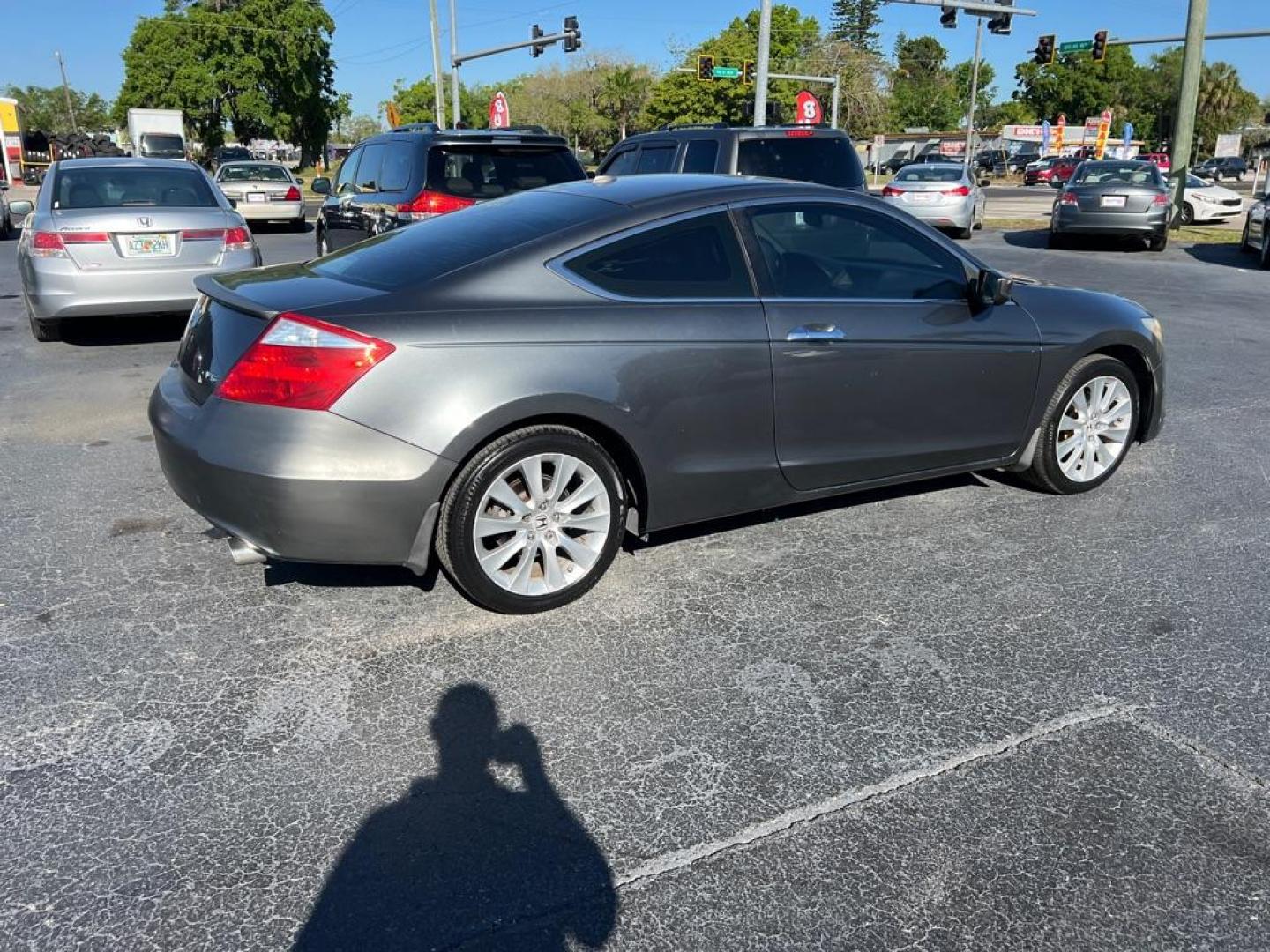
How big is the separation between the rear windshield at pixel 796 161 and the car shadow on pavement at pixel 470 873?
8167 mm

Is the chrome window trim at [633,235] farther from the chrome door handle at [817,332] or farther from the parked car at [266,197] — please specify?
the parked car at [266,197]

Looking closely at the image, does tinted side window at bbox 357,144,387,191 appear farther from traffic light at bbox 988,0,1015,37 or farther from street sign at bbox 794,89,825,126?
traffic light at bbox 988,0,1015,37

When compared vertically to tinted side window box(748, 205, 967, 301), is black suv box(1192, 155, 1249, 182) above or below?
above

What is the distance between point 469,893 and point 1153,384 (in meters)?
4.46

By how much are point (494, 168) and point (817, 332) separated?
5762 millimetres

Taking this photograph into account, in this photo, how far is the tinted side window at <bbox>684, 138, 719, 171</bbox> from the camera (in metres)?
10.1

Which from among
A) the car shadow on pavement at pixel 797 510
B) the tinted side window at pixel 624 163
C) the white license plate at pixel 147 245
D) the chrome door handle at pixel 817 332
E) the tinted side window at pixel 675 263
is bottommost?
the car shadow on pavement at pixel 797 510

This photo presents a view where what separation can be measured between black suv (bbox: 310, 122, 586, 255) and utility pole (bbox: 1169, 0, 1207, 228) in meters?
16.5

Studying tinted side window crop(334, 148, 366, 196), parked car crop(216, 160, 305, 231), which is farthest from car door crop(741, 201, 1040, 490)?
parked car crop(216, 160, 305, 231)

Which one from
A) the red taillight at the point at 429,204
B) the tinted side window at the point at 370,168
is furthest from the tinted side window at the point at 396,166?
the red taillight at the point at 429,204

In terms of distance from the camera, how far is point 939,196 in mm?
19234

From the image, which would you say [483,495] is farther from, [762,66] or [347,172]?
[762,66]

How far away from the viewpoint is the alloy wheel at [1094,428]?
506 cm

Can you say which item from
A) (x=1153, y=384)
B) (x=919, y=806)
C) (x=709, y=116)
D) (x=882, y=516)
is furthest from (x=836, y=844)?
(x=709, y=116)
